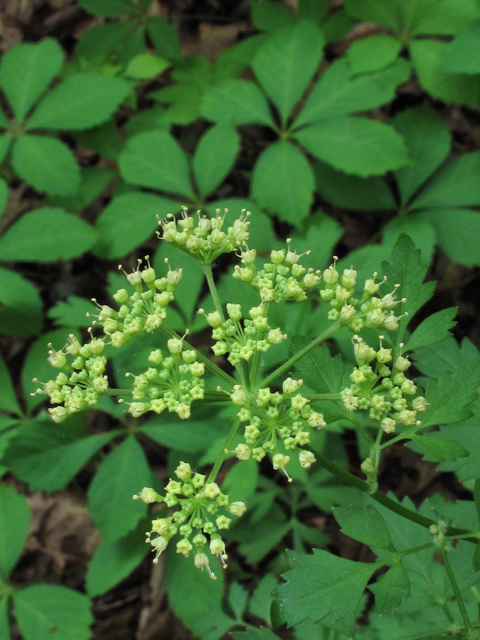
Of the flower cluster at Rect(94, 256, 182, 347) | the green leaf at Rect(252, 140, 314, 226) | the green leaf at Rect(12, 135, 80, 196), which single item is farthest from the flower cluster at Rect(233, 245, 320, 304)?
the green leaf at Rect(12, 135, 80, 196)

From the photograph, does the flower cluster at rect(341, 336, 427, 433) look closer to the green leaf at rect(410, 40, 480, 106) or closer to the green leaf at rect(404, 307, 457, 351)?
the green leaf at rect(404, 307, 457, 351)

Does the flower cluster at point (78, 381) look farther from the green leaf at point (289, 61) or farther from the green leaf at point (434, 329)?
the green leaf at point (289, 61)

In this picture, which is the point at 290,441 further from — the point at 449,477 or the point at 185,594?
the point at 449,477

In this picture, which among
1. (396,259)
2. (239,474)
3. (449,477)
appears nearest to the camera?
(396,259)

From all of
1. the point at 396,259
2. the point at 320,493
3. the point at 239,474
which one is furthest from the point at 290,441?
the point at 320,493

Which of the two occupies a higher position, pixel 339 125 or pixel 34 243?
pixel 339 125

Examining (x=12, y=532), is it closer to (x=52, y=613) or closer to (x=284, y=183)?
(x=52, y=613)
